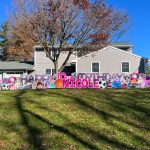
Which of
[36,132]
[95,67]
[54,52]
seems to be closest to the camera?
[36,132]

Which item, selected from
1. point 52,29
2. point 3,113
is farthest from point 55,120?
point 52,29

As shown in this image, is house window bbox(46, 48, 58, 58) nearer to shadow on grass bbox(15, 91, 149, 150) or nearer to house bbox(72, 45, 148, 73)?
house bbox(72, 45, 148, 73)

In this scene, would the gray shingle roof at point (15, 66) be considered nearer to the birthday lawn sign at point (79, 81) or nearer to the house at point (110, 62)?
the house at point (110, 62)

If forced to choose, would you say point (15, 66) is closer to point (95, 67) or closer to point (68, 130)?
point (95, 67)

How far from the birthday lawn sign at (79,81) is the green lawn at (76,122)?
1194 centimetres

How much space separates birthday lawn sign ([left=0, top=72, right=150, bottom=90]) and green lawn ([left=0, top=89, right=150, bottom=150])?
470 inches

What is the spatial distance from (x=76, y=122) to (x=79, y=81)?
52.6ft

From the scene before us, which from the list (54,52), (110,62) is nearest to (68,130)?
(110,62)

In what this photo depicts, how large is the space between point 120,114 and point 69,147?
125 inches

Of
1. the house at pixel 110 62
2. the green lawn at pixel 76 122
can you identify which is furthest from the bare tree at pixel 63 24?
the green lawn at pixel 76 122

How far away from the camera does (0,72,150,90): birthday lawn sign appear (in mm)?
26750

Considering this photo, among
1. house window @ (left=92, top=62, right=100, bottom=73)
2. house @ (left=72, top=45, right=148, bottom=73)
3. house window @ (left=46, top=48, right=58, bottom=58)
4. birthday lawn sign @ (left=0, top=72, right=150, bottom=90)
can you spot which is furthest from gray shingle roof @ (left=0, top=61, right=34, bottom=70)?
birthday lawn sign @ (left=0, top=72, right=150, bottom=90)

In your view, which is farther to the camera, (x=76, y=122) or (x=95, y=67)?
(x=95, y=67)

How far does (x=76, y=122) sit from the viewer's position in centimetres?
1096
